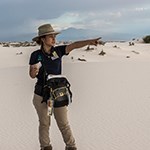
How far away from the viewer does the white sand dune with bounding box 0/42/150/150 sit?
632cm

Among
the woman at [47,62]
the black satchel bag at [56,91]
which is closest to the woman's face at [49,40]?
the woman at [47,62]

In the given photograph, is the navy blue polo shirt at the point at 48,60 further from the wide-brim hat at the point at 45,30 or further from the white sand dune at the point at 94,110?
the white sand dune at the point at 94,110

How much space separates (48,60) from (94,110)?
355cm

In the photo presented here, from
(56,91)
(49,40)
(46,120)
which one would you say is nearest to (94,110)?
(46,120)

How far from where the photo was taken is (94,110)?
333 inches

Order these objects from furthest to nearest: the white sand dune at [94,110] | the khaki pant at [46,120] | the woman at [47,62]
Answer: the white sand dune at [94,110] < the khaki pant at [46,120] < the woman at [47,62]

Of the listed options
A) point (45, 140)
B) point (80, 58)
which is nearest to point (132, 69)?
point (80, 58)

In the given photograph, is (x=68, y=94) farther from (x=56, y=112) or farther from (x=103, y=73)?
(x=103, y=73)

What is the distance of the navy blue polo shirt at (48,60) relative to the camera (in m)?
5.07

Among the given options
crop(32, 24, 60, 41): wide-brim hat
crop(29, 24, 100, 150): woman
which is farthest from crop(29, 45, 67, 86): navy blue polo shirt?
crop(32, 24, 60, 41): wide-brim hat

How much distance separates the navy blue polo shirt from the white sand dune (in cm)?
136

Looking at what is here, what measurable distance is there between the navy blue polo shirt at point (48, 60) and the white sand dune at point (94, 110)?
4.48 feet

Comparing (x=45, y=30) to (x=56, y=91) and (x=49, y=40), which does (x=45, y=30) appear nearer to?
(x=49, y=40)

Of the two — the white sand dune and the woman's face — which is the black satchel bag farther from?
the white sand dune
